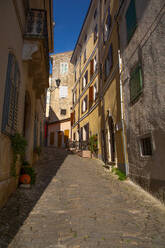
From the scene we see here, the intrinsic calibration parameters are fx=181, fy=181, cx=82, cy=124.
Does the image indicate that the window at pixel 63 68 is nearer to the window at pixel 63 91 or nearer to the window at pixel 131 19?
the window at pixel 63 91

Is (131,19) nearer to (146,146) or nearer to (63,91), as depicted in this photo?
(146,146)

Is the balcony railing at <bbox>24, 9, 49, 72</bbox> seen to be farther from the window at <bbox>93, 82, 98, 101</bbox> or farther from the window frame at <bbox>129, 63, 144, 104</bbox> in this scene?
the window at <bbox>93, 82, 98, 101</bbox>

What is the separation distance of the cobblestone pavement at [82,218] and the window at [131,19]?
235 inches

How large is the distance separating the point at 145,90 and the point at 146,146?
183 centimetres

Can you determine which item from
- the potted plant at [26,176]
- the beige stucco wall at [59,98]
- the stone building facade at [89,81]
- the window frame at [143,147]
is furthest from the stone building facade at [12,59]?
the beige stucco wall at [59,98]

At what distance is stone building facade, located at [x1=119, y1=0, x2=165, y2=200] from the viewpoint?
4961 millimetres

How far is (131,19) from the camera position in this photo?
7.34 meters

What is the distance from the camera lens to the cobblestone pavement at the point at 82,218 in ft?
9.80

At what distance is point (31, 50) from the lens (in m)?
6.16

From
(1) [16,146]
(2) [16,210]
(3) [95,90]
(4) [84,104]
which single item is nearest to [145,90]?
(1) [16,146]

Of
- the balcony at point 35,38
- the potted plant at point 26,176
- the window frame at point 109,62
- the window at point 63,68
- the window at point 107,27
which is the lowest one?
the potted plant at point 26,176

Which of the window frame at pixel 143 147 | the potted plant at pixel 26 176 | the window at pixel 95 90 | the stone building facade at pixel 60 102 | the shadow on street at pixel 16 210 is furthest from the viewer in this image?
the stone building facade at pixel 60 102

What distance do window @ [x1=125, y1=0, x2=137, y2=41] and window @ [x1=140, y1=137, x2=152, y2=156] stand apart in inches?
167

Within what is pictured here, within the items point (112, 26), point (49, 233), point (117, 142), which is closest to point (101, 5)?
point (112, 26)
